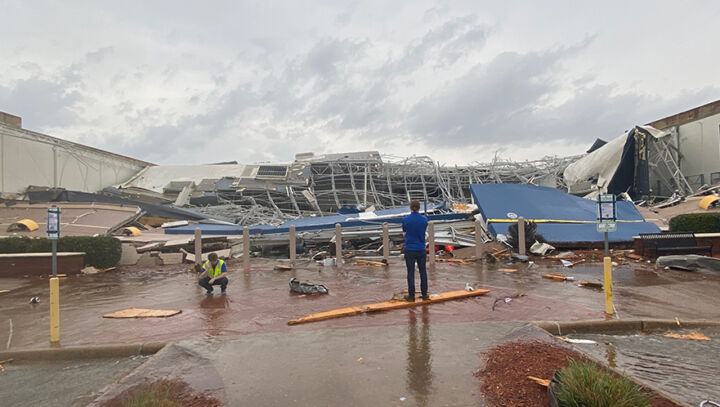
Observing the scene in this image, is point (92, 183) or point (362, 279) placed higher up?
point (92, 183)

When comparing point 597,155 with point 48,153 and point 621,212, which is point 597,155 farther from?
point 48,153

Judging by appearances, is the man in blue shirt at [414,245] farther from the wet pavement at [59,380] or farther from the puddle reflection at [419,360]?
the wet pavement at [59,380]

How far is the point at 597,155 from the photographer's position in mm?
24312

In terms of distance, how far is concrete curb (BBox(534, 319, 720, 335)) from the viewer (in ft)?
18.2

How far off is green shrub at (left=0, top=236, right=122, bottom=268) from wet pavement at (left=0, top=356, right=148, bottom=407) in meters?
10.1

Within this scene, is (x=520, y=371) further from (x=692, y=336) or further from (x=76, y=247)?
(x=76, y=247)

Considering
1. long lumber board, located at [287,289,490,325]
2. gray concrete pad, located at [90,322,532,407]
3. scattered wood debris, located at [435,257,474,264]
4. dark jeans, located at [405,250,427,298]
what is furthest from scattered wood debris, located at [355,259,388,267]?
gray concrete pad, located at [90,322,532,407]

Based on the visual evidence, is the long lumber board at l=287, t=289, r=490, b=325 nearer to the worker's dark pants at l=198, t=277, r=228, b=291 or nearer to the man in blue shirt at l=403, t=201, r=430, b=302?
the man in blue shirt at l=403, t=201, r=430, b=302

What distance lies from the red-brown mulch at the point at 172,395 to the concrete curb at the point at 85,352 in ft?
5.10

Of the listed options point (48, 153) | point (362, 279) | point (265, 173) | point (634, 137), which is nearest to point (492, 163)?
point (634, 137)

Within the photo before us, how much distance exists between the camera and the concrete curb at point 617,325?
5.54 m

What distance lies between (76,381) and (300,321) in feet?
9.17

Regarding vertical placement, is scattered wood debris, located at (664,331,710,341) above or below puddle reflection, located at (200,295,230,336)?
below

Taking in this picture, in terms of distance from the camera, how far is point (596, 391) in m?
2.89
